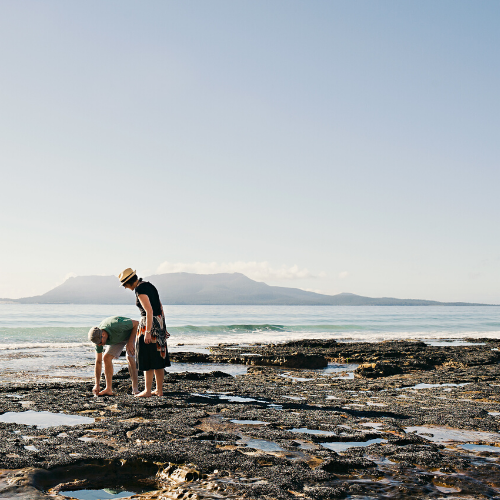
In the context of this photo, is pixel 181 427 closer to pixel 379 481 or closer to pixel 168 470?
pixel 168 470

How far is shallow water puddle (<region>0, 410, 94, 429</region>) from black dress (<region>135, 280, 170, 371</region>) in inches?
58.4

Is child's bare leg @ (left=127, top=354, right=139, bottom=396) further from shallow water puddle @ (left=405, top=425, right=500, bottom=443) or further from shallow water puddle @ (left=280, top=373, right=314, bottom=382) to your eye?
shallow water puddle @ (left=405, top=425, right=500, bottom=443)

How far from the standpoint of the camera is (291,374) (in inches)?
459

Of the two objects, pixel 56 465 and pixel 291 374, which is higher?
pixel 56 465

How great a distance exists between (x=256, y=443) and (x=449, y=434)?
7.10 ft

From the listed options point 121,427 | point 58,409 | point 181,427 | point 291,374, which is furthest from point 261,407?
point 291,374

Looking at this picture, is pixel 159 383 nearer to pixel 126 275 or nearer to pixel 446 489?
pixel 126 275

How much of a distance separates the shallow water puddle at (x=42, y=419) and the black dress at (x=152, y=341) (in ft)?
4.87

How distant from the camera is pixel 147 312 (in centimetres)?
729

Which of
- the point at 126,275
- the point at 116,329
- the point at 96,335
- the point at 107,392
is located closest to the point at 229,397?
the point at 107,392

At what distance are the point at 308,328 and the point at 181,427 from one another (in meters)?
41.6

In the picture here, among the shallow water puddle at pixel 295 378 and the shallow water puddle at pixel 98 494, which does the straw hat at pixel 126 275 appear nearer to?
the shallow water puddle at pixel 98 494

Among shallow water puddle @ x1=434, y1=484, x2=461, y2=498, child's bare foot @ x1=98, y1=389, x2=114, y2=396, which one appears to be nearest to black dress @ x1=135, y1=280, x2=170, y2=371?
child's bare foot @ x1=98, y1=389, x2=114, y2=396

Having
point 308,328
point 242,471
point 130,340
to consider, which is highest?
point 130,340
